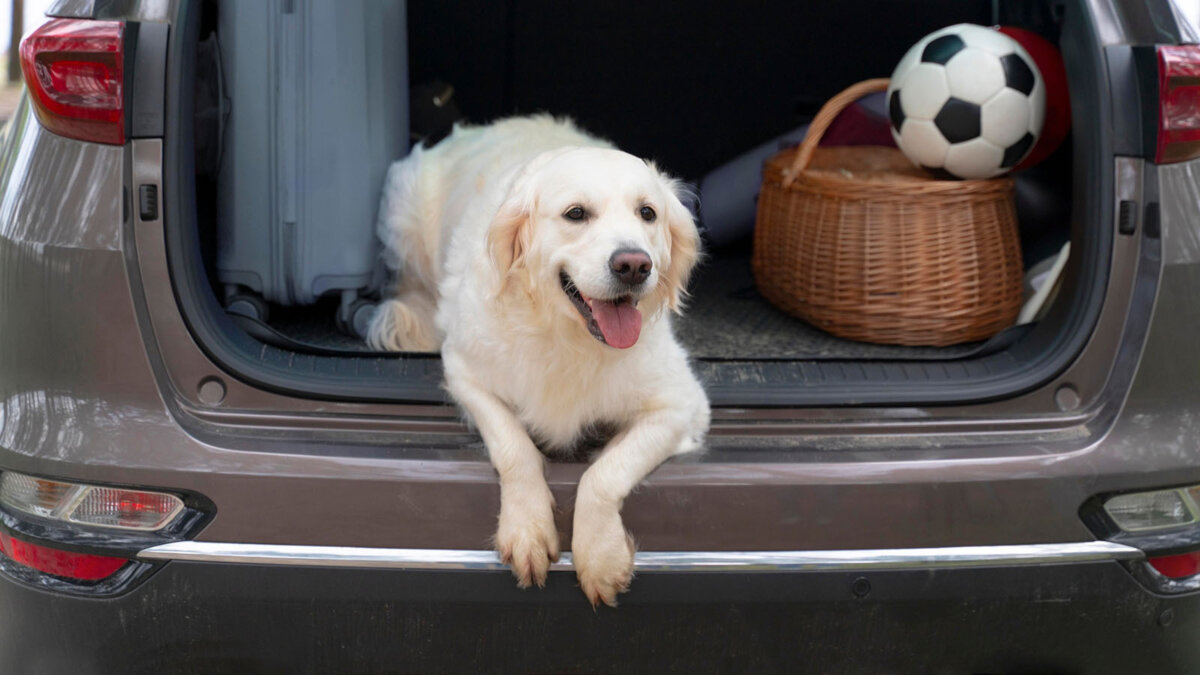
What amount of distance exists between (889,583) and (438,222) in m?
1.65

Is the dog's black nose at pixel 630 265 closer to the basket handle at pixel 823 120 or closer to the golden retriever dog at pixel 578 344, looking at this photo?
the golden retriever dog at pixel 578 344

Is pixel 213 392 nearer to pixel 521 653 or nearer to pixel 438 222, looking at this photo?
pixel 521 653

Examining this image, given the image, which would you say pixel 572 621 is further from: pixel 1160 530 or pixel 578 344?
pixel 1160 530

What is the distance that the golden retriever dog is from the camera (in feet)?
6.36

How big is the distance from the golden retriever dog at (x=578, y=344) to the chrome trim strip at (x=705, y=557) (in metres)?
0.07

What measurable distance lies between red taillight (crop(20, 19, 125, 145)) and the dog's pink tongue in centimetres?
88

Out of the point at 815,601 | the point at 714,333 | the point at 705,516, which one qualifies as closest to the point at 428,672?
the point at 705,516

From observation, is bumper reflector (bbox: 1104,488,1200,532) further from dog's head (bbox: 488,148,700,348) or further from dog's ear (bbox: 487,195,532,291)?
dog's ear (bbox: 487,195,532,291)

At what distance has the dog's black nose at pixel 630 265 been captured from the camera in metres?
2.07

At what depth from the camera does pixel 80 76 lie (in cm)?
→ 195

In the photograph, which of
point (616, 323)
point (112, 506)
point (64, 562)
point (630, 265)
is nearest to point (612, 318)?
point (616, 323)

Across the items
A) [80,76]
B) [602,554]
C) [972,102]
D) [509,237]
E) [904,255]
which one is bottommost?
[602,554]

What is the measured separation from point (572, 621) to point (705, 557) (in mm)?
249

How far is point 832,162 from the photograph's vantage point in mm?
3457
